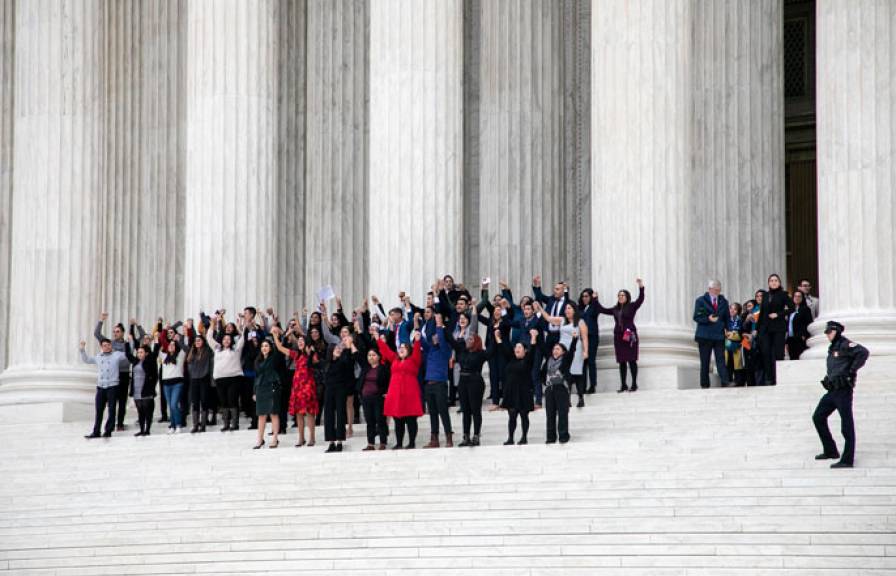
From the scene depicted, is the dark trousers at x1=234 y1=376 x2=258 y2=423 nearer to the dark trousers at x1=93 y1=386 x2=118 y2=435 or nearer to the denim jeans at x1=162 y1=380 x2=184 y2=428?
the denim jeans at x1=162 y1=380 x2=184 y2=428

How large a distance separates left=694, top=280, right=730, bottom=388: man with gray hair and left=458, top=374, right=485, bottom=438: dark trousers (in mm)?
5501

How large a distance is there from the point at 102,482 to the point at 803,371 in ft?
46.4

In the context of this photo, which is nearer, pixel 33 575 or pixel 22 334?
pixel 33 575

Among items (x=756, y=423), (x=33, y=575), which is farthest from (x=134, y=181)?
(x=756, y=423)

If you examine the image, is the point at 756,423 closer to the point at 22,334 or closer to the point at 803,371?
the point at 803,371

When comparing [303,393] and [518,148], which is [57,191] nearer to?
[518,148]

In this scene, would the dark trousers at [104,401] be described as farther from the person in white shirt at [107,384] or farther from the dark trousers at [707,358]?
the dark trousers at [707,358]

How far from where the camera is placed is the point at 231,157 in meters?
46.3

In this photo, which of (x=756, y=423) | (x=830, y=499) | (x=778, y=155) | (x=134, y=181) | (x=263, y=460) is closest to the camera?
(x=830, y=499)

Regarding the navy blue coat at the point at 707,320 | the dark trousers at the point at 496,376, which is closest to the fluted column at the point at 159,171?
the dark trousers at the point at 496,376

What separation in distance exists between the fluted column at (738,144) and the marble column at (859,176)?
774cm

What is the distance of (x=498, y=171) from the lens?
49.8 m

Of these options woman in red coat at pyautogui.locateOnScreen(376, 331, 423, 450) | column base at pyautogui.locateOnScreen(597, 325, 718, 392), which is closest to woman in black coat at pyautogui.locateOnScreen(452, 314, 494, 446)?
woman in red coat at pyautogui.locateOnScreen(376, 331, 423, 450)

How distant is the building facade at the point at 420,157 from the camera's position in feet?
134
